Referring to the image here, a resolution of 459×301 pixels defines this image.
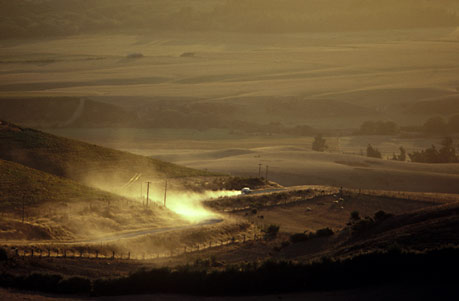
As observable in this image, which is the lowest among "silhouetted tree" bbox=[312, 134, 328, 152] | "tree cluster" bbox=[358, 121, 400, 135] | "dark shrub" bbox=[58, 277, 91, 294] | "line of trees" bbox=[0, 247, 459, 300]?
"dark shrub" bbox=[58, 277, 91, 294]

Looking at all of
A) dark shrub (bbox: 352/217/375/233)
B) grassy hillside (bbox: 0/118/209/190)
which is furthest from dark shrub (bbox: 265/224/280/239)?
grassy hillside (bbox: 0/118/209/190)

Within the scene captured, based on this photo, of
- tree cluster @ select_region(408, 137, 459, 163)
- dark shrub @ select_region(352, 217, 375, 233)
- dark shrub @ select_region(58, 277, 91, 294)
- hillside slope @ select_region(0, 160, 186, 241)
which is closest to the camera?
dark shrub @ select_region(58, 277, 91, 294)

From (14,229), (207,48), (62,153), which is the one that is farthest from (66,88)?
(14,229)

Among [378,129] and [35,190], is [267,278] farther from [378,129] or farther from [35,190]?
[378,129]

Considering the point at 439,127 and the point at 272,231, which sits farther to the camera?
the point at 439,127

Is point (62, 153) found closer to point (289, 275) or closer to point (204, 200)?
point (204, 200)

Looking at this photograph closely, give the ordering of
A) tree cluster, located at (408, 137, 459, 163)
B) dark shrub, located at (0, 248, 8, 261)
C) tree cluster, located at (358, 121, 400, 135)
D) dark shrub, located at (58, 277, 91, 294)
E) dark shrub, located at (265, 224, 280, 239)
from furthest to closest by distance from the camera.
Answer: tree cluster, located at (358, 121, 400, 135) < tree cluster, located at (408, 137, 459, 163) < dark shrub, located at (265, 224, 280, 239) < dark shrub, located at (0, 248, 8, 261) < dark shrub, located at (58, 277, 91, 294)

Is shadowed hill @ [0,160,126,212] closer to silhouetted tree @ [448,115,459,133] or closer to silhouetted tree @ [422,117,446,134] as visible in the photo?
silhouetted tree @ [422,117,446,134]

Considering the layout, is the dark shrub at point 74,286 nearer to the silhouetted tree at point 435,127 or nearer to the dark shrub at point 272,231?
the dark shrub at point 272,231

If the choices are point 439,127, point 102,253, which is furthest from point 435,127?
point 102,253
